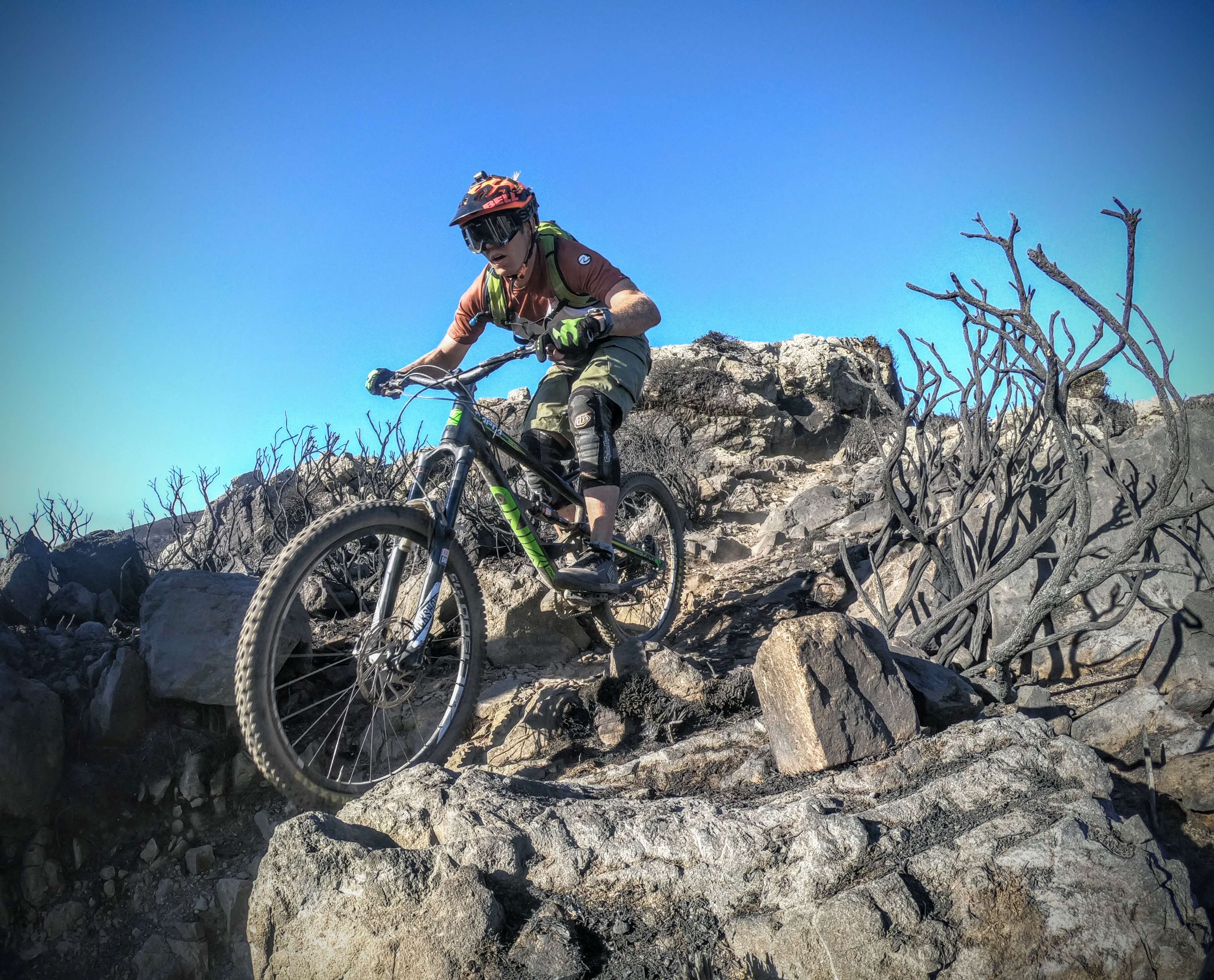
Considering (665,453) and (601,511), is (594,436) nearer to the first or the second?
(601,511)

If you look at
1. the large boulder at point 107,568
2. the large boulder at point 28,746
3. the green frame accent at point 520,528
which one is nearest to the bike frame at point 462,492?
the green frame accent at point 520,528

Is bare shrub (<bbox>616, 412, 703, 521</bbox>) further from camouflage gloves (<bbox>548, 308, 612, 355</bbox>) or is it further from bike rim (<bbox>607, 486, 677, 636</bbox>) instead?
camouflage gloves (<bbox>548, 308, 612, 355</bbox>)

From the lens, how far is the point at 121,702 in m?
2.99

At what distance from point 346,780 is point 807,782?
1911 millimetres

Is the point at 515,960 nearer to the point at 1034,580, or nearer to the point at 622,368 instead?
the point at 622,368

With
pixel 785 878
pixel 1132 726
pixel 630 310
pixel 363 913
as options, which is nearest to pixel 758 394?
pixel 630 310

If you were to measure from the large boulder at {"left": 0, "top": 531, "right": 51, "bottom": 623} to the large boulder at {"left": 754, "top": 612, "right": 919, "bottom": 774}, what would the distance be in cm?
348

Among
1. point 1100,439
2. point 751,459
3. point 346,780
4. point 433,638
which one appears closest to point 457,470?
point 433,638

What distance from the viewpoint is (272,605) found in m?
2.40

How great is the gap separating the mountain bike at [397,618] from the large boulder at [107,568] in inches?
41.7

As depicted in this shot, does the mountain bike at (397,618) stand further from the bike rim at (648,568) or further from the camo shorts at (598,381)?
the camo shorts at (598,381)

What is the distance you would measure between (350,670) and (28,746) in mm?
1183

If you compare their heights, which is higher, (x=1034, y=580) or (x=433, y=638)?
(x=433, y=638)

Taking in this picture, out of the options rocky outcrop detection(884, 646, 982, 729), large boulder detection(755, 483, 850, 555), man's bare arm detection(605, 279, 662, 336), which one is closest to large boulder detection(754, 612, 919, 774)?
rocky outcrop detection(884, 646, 982, 729)
